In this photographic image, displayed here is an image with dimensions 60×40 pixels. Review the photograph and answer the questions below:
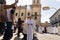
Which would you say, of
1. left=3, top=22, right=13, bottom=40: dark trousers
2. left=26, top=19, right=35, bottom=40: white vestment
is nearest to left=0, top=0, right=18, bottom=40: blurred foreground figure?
left=3, top=22, right=13, bottom=40: dark trousers

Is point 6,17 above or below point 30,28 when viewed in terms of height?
above

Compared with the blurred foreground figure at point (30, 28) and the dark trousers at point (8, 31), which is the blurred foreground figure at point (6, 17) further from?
the blurred foreground figure at point (30, 28)

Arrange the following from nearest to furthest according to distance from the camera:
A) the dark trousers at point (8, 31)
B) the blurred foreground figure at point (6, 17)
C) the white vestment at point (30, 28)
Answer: the blurred foreground figure at point (6, 17), the dark trousers at point (8, 31), the white vestment at point (30, 28)

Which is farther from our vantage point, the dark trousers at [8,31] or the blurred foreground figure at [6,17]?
the dark trousers at [8,31]

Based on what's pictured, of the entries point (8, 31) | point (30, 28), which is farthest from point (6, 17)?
point (30, 28)

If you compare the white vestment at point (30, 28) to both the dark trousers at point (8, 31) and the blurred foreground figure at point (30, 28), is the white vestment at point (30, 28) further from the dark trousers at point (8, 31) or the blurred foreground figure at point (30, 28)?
the dark trousers at point (8, 31)

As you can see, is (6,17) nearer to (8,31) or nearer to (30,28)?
(8,31)

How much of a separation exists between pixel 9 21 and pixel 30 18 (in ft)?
9.65

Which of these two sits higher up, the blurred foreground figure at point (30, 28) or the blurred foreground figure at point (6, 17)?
the blurred foreground figure at point (6, 17)

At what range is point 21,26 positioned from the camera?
1259 centimetres

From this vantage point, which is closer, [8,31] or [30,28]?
[8,31]

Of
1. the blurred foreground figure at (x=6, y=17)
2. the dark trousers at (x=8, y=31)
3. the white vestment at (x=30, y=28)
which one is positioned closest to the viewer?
the blurred foreground figure at (x=6, y=17)

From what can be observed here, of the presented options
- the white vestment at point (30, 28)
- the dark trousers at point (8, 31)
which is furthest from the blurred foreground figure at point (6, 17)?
the white vestment at point (30, 28)

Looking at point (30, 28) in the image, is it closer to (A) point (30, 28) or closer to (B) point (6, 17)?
(A) point (30, 28)
